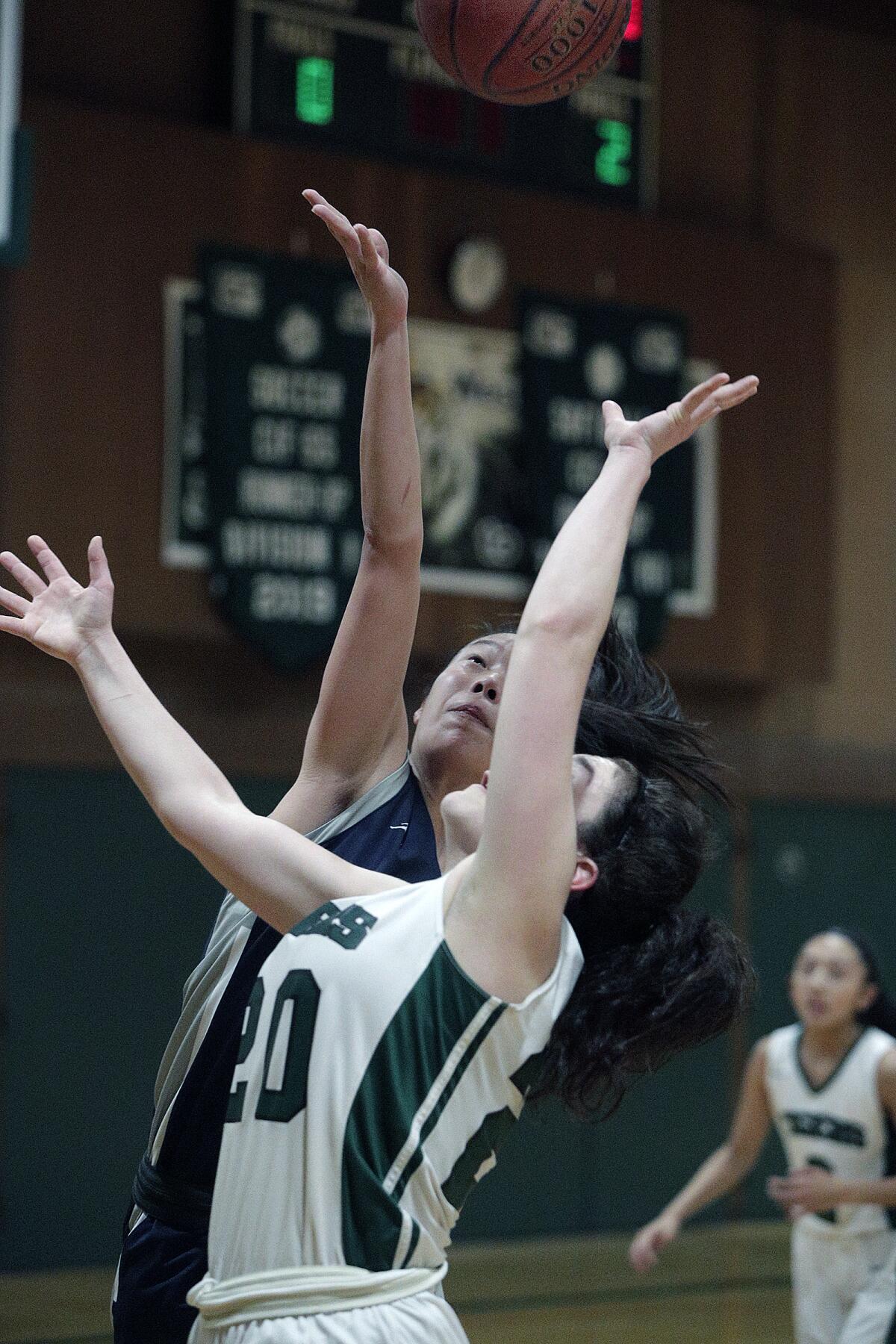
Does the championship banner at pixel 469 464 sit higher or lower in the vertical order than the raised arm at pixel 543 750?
higher

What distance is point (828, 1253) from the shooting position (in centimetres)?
502

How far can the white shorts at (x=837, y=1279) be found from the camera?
4.86 m

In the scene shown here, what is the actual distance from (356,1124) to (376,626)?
880 mm

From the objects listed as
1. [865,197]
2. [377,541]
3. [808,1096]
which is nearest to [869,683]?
[865,197]

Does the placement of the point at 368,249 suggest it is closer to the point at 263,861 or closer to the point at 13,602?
the point at 13,602

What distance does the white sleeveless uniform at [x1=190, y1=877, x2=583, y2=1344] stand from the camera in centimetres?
184

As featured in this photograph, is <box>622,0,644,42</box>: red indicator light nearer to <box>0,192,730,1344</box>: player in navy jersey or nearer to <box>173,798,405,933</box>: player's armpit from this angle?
<box>0,192,730,1344</box>: player in navy jersey

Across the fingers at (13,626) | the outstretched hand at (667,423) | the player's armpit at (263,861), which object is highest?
the outstretched hand at (667,423)

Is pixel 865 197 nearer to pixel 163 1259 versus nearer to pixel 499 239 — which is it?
pixel 499 239

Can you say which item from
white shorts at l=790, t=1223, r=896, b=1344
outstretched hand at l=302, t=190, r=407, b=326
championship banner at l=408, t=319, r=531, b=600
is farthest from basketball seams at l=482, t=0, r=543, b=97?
championship banner at l=408, t=319, r=531, b=600

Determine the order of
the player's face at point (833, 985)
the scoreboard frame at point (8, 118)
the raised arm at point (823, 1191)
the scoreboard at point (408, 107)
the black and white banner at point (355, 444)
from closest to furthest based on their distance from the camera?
the raised arm at point (823, 1191) < the player's face at point (833, 985) < the scoreboard frame at point (8, 118) < the black and white banner at point (355, 444) < the scoreboard at point (408, 107)

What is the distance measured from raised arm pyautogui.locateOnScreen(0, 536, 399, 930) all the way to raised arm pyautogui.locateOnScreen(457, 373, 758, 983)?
19 centimetres

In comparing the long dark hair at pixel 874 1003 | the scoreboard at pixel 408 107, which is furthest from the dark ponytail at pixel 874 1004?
the scoreboard at pixel 408 107

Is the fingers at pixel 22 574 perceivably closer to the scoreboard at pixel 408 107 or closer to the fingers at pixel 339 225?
the fingers at pixel 339 225
